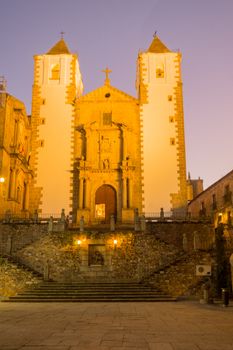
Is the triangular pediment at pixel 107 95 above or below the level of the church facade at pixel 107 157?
above

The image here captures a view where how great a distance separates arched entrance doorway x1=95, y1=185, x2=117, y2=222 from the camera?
31.3 m

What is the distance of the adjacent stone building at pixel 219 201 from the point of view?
93.8 feet

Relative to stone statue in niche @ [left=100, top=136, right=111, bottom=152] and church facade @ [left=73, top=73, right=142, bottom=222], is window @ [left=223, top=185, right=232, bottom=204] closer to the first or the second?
church facade @ [left=73, top=73, right=142, bottom=222]

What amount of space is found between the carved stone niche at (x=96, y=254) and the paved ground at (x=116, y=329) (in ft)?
29.8

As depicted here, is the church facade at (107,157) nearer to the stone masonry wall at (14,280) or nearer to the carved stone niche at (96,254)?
the carved stone niche at (96,254)

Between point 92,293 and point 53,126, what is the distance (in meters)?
17.2

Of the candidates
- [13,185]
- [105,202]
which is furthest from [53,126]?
[105,202]

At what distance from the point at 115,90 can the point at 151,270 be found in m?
17.3

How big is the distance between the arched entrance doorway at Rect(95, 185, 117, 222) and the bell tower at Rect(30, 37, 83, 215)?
8.30 feet

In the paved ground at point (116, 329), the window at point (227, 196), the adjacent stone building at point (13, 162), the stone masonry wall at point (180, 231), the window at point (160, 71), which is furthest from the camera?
the window at point (160, 71)

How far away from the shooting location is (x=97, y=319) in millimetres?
12898

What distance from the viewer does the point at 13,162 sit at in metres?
31.2

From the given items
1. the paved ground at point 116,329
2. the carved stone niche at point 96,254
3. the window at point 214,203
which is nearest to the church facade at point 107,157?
the carved stone niche at point 96,254

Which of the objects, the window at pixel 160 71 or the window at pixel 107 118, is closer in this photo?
the window at pixel 107 118
